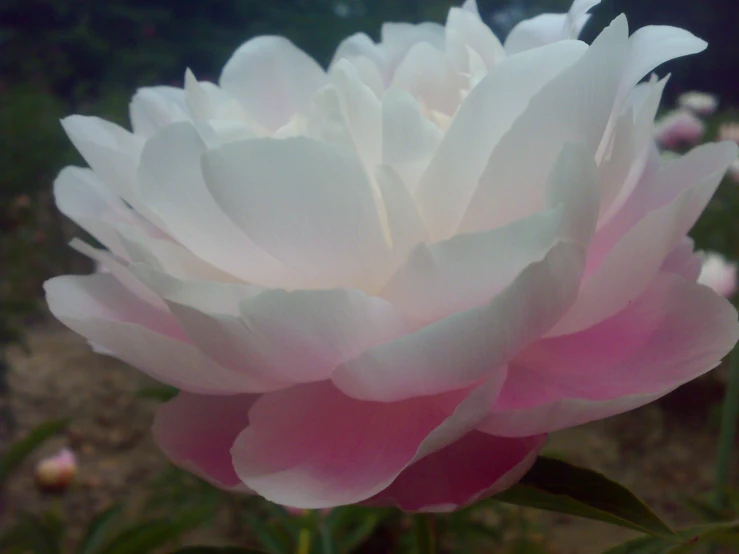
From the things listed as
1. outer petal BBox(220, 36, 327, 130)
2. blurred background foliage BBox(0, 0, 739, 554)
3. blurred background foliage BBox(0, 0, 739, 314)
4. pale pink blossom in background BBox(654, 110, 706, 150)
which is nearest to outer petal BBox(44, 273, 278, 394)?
outer petal BBox(220, 36, 327, 130)

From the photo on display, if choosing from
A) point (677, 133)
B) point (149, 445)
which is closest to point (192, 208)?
point (149, 445)

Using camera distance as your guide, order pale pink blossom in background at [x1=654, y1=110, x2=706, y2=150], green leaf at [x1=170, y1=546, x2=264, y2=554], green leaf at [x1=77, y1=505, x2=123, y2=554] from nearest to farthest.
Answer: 1. green leaf at [x1=170, y1=546, x2=264, y2=554]
2. green leaf at [x1=77, y1=505, x2=123, y2=554]
3. pale pink blossom in background at [x1=654, y1=110, x2=706, y2=150]

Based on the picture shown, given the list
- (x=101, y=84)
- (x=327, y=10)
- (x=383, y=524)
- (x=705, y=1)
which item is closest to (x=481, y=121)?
(x=383, y=524)

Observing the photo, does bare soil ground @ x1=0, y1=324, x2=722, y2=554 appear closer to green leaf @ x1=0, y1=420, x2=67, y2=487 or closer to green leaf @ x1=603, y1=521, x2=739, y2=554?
green leaf @ x1=0, y1=420, x2=67, y2=487

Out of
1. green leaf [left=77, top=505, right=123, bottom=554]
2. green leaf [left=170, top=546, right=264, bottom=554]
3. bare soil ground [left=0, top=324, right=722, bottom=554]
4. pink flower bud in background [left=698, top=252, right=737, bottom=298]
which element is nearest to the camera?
green leaf [left=170, top=546, right=264, bottom=554]

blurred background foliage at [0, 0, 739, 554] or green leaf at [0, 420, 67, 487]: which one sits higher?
blurred background foliage at [0, 0, 739, 554]

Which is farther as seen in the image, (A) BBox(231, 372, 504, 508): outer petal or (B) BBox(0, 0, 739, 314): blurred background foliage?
(B) BBox(0, 0, 739, 314): blurred background foliage

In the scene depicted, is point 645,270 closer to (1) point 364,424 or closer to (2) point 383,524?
(1) point 364,424

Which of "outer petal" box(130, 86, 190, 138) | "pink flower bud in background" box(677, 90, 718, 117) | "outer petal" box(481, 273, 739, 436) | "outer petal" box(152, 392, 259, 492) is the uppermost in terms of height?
"pink flower bud in background" box(677, 90, 718, 117)
